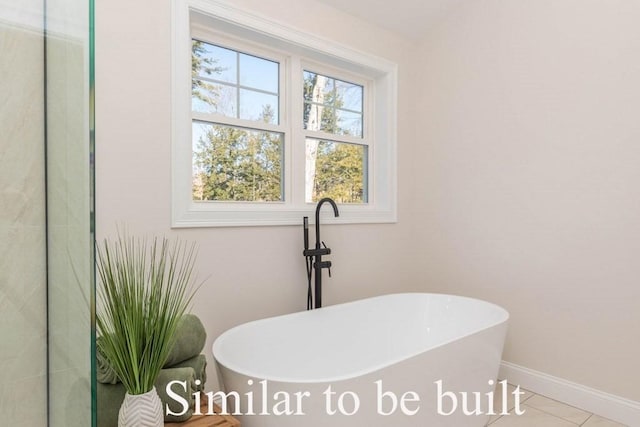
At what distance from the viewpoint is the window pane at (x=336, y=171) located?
2.78 m

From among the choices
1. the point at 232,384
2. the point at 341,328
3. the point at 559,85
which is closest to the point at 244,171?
the point at 341,328

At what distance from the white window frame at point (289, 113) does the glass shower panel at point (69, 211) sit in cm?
105

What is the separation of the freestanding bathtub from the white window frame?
0.64 meters

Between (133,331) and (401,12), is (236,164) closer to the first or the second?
(133,331)

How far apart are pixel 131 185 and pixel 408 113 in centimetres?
223

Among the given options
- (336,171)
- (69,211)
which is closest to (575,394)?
(336,171)

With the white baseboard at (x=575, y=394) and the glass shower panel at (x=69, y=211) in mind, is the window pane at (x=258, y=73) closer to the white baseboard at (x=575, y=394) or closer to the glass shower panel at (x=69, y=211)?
the glass shower panel at (x=69, y=211)

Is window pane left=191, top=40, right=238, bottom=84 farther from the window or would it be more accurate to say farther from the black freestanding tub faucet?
the black freestanding tub faucet

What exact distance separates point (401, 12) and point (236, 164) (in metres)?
1.72

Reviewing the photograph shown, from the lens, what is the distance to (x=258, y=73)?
98.7 inches

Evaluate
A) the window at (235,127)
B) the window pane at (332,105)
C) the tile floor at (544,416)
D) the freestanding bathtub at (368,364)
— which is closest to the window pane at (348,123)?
the window pane at (332,105)

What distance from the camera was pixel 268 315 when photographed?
2324 millimetres

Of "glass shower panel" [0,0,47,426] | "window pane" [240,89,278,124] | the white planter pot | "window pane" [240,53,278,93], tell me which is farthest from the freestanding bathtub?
"window pane" [240,53,278,93]

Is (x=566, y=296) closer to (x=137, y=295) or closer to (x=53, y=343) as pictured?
(x=137, y=295)
